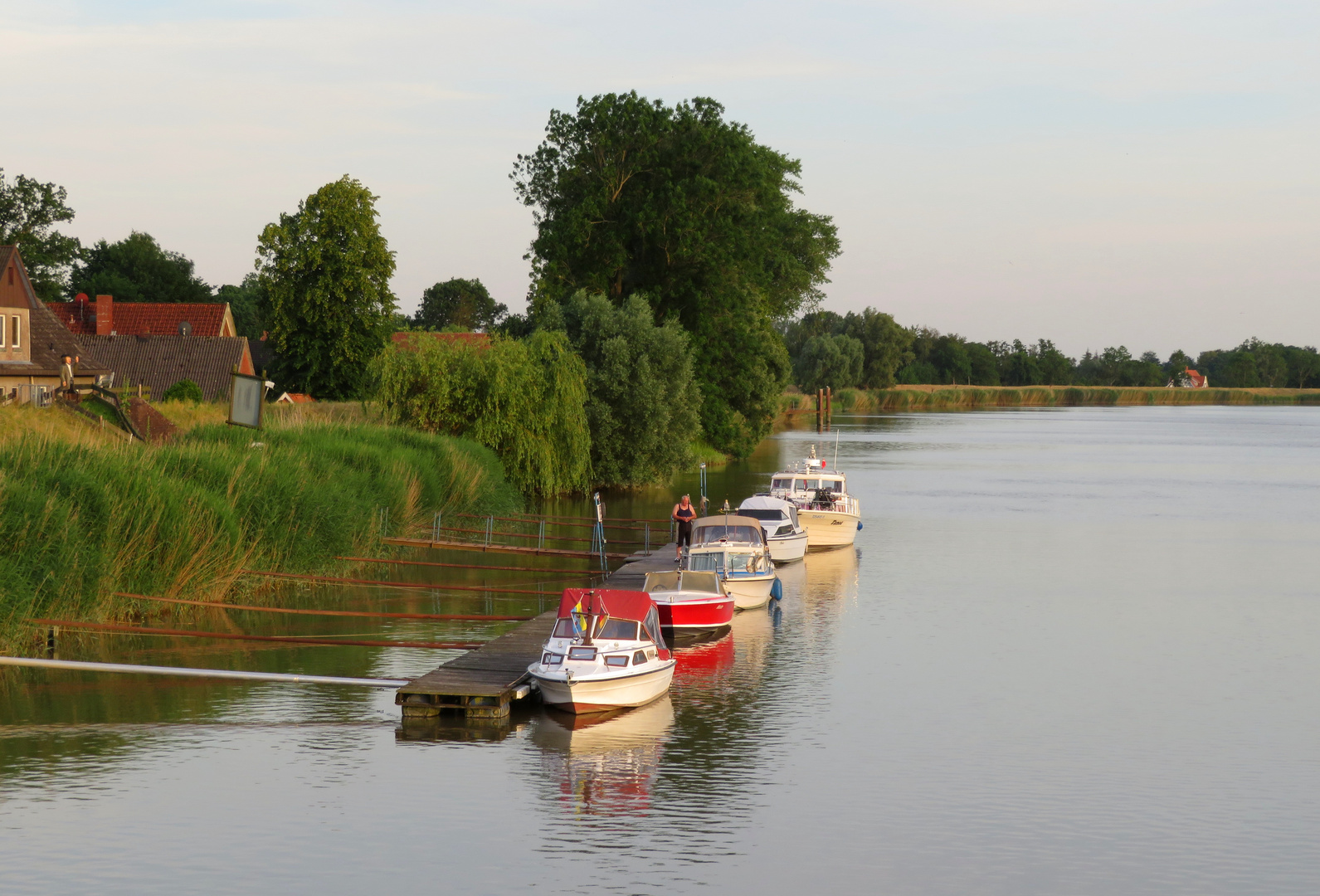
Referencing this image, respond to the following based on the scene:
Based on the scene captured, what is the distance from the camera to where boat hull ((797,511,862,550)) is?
45.9m

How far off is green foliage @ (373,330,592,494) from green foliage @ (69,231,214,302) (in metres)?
83.6

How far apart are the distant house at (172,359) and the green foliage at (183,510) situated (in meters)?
46.0

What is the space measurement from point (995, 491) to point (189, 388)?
1631 inches

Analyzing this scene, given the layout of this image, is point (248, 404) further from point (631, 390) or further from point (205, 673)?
point (631, 390)

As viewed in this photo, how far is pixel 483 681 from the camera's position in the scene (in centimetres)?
2281

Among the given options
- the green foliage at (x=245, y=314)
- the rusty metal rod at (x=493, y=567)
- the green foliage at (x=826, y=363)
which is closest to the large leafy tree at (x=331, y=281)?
the rusty metal rod at (x=493, y=567)

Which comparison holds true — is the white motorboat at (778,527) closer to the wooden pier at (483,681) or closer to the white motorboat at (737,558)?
the white motorboat at (737,558)

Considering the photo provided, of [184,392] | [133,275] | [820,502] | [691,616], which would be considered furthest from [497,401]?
[133,275]

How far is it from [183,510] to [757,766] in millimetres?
14892

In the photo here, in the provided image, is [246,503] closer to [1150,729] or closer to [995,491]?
[1150,729]

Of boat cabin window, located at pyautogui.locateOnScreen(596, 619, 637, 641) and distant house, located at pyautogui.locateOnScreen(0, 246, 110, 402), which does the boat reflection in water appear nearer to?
boat cabin window, located at pyautogui.locateOnScreen(596, 619, 637, 641)

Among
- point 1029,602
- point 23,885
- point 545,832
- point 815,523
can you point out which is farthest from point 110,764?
point 815,523

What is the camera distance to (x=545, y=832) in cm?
1728

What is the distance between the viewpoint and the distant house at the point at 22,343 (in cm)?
6100
